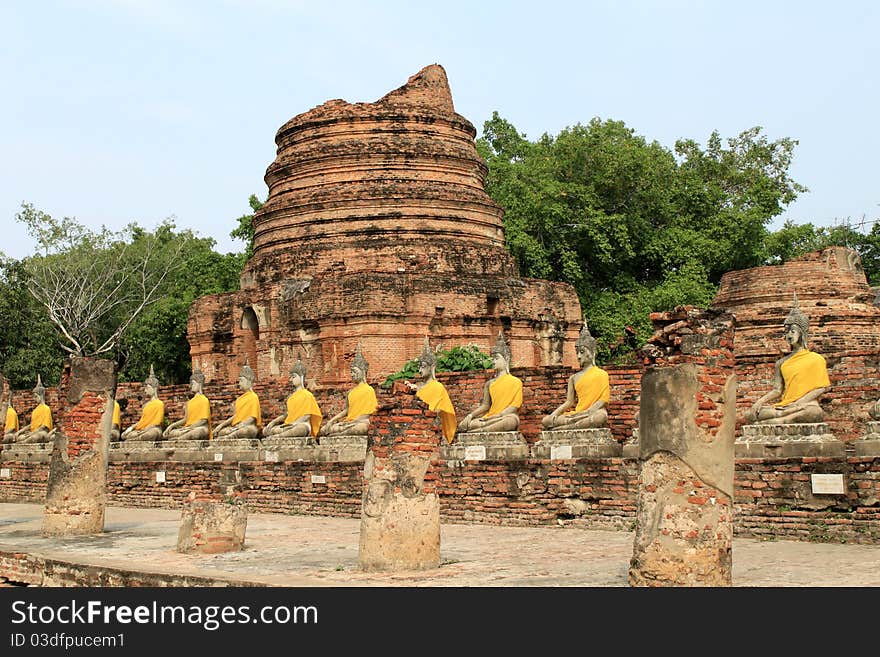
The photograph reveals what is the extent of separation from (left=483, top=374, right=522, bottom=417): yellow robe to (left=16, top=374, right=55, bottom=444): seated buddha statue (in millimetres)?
10256

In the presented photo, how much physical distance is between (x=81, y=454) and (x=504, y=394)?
4.71 m

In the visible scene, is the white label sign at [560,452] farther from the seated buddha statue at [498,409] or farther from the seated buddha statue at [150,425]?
the seated buddha statue at [150,425]

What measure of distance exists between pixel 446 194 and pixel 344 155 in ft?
7.75

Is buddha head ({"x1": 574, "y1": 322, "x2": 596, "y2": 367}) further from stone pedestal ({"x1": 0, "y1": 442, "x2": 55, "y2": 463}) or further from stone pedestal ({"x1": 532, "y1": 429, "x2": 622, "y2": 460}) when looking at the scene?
stone pedestal ({"x1": 0, "y1": 442, "x2": 55, "y2": 463})

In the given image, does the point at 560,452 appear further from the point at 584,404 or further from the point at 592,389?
the point at 592,389

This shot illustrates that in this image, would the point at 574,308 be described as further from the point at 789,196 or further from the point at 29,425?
the point at 789,196

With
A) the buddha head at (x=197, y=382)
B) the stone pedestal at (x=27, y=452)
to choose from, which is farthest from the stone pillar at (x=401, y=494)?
the stone pedestal at (x=27, y=452)

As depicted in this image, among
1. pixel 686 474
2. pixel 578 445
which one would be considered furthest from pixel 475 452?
pixel 686 474

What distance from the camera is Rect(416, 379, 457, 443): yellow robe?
1327cm

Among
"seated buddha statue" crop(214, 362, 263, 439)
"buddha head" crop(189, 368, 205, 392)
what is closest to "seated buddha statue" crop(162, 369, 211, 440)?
"buddha head" crop(189, 368, 205, 392)

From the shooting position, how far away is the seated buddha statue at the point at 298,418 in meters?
15.4

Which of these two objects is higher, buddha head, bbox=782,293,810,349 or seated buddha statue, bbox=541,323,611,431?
buddha head, bbox=782,293,810,349

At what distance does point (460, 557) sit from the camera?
28.8 ft
